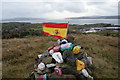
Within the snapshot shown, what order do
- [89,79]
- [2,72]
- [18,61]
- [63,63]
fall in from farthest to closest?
[18,61] < [2,72] < [63,63] < [89,79]

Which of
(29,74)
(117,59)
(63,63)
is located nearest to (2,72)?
(29,74)

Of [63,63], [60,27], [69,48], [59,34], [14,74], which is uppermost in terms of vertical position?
[60,27]

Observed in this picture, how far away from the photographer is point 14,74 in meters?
5.66

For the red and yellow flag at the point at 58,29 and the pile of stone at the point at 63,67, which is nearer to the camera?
the pile of stone at the point at 63,67

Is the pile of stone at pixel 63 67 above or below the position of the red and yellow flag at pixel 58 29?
below

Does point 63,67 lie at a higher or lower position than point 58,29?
lower

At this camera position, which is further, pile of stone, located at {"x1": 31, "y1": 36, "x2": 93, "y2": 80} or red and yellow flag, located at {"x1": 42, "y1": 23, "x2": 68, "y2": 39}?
red and yellow flag, located at {"x1": 42, "y1": 23, "x2": 68, "y2": 39}

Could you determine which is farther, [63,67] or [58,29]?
[58,29]

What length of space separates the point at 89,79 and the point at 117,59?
165 inches

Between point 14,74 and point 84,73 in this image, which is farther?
point 14,74

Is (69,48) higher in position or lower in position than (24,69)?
higher

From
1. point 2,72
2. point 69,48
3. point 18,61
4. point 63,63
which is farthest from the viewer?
point 18,61

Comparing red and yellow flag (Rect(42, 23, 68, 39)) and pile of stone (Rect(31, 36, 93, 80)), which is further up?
red and yellow flag (Rect(42, 23, 68, 39))

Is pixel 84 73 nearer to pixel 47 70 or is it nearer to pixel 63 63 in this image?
pixel 63 63
